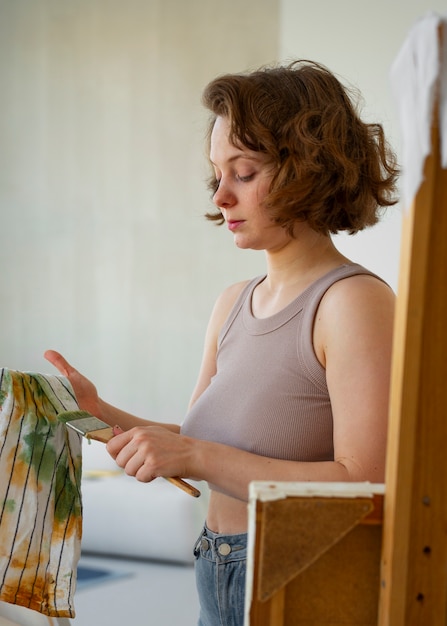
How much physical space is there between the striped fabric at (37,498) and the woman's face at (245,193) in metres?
0.45

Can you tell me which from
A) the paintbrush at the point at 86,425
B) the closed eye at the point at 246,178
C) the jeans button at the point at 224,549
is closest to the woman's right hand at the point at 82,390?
the paintbrush at the point at 86,425

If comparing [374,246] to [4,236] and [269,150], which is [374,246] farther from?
[4,236]

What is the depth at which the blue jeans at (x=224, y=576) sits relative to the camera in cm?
146

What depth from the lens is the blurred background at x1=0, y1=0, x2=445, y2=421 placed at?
5.42m

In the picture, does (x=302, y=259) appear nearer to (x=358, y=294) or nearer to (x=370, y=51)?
(x=358, y=294)

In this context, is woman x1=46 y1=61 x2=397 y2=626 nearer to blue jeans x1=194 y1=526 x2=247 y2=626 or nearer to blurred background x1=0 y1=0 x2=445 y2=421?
blue jeans x1=194 y1=526 x2=247 y2=626

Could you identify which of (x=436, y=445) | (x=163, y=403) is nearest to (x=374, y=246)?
(x=436, y=445)

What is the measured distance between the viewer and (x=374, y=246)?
2.57 metres

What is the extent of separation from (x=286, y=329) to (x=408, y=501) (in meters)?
0.50

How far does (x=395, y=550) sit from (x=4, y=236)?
5.24 m

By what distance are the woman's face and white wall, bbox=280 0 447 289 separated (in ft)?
3.37

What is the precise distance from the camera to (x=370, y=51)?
2.78 metres

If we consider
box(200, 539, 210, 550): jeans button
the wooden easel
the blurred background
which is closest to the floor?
the blurred background

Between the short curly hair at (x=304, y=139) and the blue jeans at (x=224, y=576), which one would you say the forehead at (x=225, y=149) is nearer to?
the short curly hair at (x=304, y=139)
